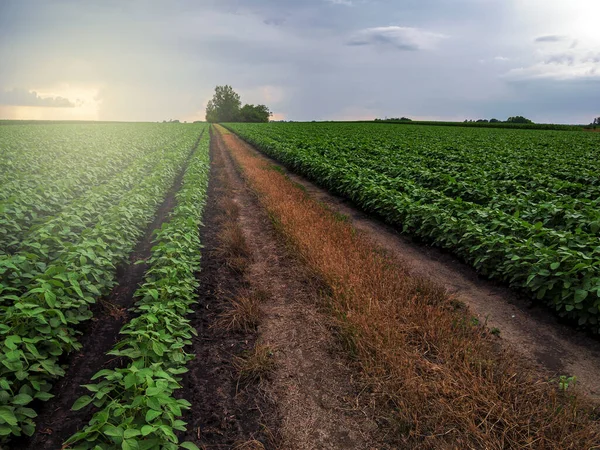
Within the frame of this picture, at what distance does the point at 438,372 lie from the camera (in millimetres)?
4055

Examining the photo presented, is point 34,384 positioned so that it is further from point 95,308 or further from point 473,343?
point 473,343

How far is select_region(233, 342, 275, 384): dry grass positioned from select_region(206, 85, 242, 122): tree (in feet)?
415

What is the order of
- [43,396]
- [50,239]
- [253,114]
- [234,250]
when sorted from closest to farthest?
[43,396], [50,239], [234,250], [253,114]

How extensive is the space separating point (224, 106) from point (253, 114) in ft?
53.0

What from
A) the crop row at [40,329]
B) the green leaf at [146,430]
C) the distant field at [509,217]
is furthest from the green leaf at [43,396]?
the distant field at [509,217]

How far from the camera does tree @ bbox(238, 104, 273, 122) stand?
118188mm

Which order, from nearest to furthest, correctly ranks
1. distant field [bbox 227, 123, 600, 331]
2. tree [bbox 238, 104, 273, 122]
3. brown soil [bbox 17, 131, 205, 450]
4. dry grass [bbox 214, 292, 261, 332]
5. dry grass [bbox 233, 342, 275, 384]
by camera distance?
1. brown soil [bbox 17, 131, 205, 450]
2. dry grass [bbox 233, 342, 275, 384]
3. dry grass [bbox 214, 292, 261, 332]
4. distant field [bbox 227, 123, 600, 331]
5. tree [bbox 238, 104, 273, 122]

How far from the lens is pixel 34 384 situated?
3637 mm

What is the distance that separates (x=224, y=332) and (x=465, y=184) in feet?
29.5

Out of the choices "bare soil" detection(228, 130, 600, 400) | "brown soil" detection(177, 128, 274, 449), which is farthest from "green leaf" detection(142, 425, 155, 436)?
"bare soil" detection(228, 130, 600, 400)

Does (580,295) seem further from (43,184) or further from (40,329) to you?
(43,184)

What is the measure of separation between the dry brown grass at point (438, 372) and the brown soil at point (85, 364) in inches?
120

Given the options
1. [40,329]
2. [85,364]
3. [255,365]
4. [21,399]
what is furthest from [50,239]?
[255,365]

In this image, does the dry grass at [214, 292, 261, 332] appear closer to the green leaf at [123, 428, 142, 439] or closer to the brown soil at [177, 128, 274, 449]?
the brown soil at [177, 128, 274, 449]
